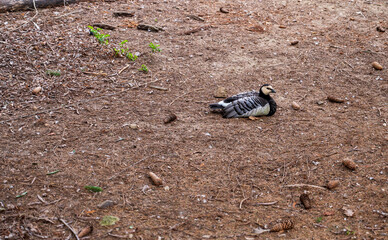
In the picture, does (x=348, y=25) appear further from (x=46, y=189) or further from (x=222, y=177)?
(x=46, y=189)

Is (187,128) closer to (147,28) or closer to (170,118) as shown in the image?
(170,118)

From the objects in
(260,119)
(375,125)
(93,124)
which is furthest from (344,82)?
(93,124)

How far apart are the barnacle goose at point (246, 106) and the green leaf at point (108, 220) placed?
7.64 ft

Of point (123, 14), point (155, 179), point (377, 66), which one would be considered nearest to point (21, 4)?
point (123, 14)

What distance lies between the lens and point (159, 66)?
6.10 meters

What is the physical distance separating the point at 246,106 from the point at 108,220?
2.59 m

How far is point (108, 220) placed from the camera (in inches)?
126

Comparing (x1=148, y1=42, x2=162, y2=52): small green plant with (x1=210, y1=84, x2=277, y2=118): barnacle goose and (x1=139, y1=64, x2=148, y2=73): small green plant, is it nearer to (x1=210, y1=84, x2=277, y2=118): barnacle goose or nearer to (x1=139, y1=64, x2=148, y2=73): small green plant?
(x1=139, y1=64, x2=148, y2=73): small green plant

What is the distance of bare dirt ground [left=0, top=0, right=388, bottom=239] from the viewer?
3309 mm

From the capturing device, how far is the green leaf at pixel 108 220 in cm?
315

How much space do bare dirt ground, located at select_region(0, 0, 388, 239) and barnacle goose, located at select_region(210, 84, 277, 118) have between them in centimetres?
14

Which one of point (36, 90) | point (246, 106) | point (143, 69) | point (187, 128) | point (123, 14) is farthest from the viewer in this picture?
point (123, 14)

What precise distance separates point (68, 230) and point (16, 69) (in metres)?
3.42

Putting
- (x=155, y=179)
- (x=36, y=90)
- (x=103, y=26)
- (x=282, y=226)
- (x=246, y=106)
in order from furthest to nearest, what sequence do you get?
(x=103, y=26) < (x=36, y=90) < (x=246, y=106) < (x=155, y=179) < (x=282, y=226)
